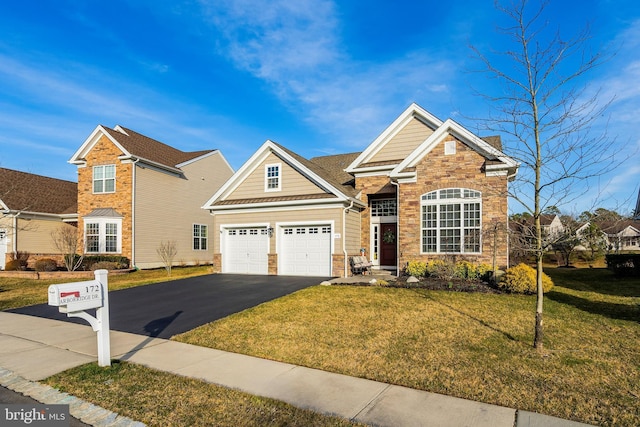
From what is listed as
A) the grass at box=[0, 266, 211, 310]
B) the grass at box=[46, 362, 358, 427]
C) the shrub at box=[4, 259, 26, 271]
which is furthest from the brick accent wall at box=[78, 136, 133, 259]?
the grass at box=[46, 362, 358, 427]

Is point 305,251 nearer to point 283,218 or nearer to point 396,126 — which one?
point 283,218

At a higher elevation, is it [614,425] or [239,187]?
[239,187]

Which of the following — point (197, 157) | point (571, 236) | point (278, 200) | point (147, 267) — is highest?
point (197, 157)

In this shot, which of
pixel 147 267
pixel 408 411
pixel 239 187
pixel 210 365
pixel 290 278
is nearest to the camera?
pixel 408 411

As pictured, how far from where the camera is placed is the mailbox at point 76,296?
509 cm

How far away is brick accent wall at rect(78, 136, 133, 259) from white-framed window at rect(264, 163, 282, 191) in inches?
348

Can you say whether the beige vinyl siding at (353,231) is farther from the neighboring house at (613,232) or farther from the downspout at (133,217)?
the downspout at (133,217)

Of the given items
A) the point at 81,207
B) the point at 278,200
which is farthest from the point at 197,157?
the point at 278,200

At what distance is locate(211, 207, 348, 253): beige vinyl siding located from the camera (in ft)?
54.0

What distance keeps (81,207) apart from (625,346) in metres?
26.5

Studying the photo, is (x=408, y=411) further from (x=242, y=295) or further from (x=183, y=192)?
(x=183, y=192)

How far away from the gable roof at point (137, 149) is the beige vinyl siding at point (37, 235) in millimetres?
5336

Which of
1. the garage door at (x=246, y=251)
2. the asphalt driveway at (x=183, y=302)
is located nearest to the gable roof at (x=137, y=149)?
the garage door at (x=246, y=251)

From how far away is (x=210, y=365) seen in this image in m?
5.88
